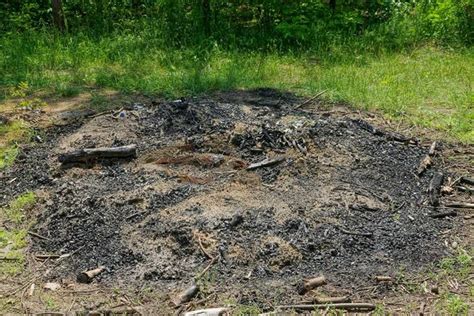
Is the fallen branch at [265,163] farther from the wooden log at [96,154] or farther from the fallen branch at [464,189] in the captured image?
the fallen branch at [464,189]

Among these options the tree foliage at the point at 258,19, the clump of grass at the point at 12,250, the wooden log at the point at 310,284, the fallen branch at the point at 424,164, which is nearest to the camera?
the wooden log at the point at 310,284

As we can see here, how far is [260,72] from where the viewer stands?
854 cm

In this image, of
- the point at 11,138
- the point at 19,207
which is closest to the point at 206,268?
the point at 19,207

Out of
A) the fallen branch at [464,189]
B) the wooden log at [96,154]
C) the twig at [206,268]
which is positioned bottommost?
the fallen branch at [464,189]

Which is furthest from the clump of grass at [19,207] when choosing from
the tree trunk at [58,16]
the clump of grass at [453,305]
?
the tree trunk at [58,16]

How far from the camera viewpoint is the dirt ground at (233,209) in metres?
4.30

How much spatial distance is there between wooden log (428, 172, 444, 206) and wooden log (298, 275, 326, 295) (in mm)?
1504

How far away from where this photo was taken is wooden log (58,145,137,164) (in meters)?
5.85

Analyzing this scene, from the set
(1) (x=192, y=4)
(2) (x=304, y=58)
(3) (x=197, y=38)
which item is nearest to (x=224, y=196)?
(2) (x=304, y=58)

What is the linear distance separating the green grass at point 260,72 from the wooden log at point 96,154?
204 cm

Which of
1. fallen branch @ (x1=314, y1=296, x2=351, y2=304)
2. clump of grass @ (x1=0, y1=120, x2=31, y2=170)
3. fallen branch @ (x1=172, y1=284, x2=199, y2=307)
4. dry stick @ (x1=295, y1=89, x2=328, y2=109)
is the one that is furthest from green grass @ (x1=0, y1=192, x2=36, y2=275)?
dry stick @ (x1=295, y1=89, x2=328, y2=109)

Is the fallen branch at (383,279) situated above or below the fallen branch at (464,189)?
above

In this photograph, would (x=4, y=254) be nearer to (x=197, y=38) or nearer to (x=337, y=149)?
(x=337, y=149)

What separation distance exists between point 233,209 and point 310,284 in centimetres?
96
